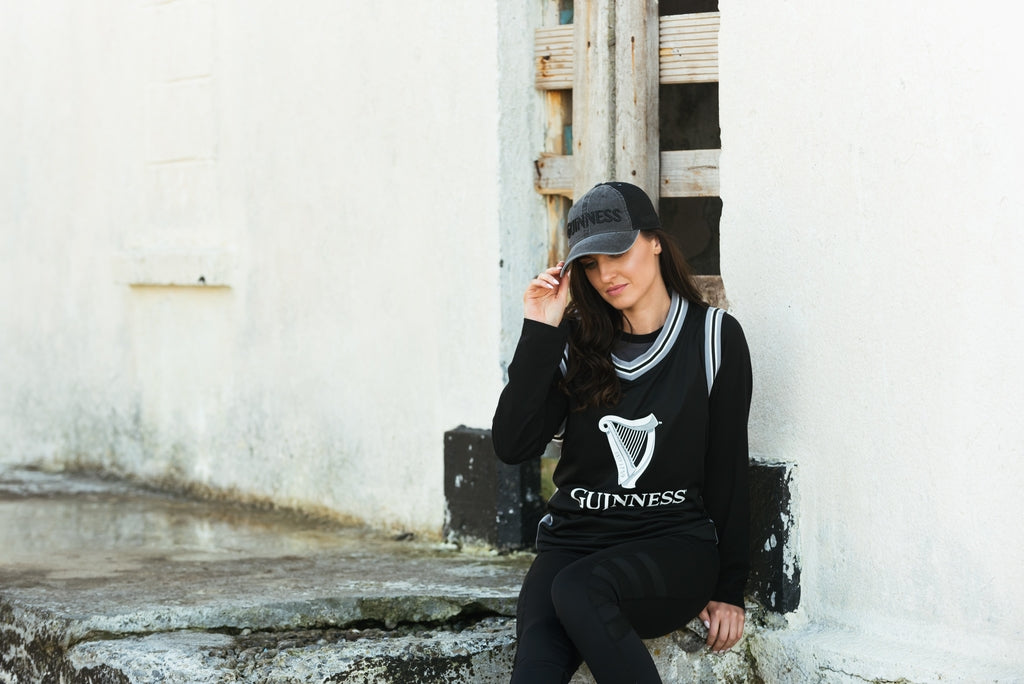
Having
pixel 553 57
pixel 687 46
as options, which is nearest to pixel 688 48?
pixel 687 46

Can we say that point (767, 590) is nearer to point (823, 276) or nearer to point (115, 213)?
point (823, 276)

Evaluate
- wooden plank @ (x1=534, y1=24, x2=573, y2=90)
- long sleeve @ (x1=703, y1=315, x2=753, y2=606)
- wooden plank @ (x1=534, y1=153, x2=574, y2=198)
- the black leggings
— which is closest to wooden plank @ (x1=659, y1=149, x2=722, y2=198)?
wooden plank @ (x1=534, y1=153, x2=574, y2=198)

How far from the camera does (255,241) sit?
5344 millimetres

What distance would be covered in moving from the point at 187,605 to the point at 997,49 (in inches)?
94.3

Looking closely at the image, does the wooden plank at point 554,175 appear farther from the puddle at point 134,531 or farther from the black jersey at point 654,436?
the puddle at point 134,531

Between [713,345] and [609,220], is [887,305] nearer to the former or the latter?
[713,345]

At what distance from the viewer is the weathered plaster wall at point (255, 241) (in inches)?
181

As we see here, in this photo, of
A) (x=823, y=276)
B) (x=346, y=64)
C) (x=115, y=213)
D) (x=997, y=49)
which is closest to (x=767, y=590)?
(x=823, y=276)

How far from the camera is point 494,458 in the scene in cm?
442

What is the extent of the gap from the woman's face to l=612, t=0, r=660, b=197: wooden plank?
691 millimetres

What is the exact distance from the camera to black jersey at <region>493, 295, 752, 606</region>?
3342 mm

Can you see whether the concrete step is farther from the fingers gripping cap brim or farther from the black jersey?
the fingers gripping cap brim

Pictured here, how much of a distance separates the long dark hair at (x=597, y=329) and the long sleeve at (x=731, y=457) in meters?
0.17

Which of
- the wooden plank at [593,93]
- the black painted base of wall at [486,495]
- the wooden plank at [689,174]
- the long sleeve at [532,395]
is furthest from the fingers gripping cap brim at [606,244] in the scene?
the black painted base of wall at [486,495]
